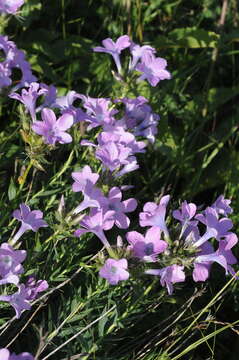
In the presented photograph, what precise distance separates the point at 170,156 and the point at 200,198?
0.36m

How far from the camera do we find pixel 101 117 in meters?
1.85

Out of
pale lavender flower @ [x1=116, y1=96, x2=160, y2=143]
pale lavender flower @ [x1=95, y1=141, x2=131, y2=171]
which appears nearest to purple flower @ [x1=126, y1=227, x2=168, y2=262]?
pale lavender flower @ [x1=95, y1=141, x2=131, y2=171]

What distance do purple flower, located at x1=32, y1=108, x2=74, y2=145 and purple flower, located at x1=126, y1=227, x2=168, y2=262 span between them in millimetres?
360

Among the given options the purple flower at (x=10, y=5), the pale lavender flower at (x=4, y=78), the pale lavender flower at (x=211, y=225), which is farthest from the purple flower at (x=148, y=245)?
the purple flower at (x=10, y=5)

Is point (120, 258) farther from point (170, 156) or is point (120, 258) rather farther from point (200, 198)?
point (200, 198)

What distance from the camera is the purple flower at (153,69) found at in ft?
6.70

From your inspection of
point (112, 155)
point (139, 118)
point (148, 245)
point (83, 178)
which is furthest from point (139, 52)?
point (148, 245)

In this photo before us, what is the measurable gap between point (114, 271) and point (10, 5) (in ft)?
3.48

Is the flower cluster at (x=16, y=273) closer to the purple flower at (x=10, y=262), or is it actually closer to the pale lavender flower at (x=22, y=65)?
the purple flower at (x=10, y=262)

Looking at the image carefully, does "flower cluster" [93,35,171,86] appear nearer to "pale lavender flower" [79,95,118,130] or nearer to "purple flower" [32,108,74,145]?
"pale lavender flower" [79,95,118,130]

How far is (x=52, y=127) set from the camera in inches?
65.8

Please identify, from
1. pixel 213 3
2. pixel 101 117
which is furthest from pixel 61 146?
pixel 213 3

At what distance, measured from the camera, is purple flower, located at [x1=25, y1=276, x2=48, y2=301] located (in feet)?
5.04

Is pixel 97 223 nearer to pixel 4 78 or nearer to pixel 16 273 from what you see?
pixel 16 273
